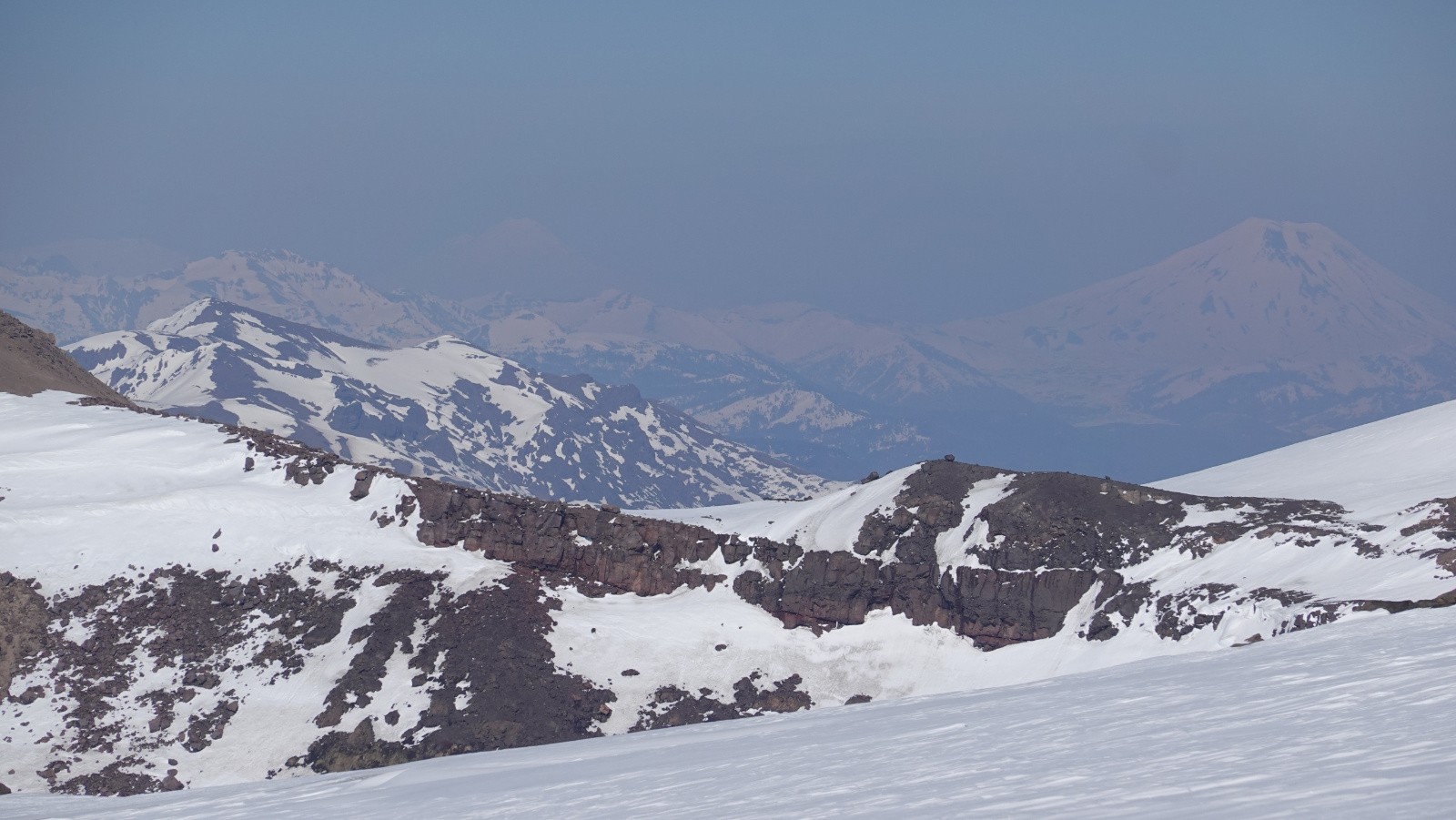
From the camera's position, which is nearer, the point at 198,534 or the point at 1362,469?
the point at 198,534

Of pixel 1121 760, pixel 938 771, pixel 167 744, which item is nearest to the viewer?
pixel 1121 760

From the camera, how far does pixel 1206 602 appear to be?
261 feet

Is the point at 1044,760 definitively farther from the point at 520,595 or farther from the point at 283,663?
the point at 520,595

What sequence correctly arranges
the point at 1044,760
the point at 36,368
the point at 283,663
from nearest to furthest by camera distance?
1. the point at 1044,760
2. the point at 283,663
3. the point at 36,368

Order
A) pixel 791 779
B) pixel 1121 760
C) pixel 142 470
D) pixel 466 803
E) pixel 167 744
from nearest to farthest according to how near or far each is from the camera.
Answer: pixel 1121 760
pixel 791 779
pixel 466 803
pixel 167 744
pixel 142 470

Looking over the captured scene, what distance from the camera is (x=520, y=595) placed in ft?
281

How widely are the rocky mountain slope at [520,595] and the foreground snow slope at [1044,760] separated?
32665mm

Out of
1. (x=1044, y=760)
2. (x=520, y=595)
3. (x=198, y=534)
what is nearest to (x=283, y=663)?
(x=198, y=534)

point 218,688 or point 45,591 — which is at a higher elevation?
point 45,591

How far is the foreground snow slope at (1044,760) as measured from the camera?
72.0 ft

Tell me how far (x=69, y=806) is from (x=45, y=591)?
44.6m

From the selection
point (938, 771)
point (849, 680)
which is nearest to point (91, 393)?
point (849, 680)

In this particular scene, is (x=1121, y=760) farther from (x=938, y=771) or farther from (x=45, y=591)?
(x=45, y=591)

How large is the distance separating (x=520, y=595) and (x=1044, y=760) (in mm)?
61046
